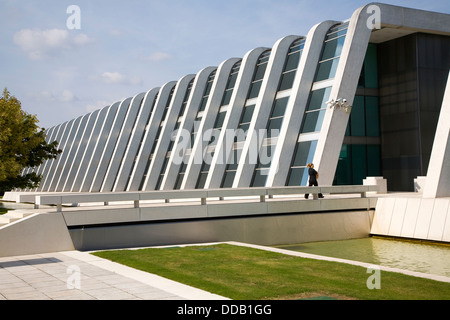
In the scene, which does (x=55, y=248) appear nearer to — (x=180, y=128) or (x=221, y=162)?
(x=221, y=162)

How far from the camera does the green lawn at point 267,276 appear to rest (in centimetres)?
797

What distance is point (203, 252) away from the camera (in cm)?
1298

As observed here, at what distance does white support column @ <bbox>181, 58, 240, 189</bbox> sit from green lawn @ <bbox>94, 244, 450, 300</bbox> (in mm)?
22201

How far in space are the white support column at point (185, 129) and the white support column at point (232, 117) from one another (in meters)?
6.53

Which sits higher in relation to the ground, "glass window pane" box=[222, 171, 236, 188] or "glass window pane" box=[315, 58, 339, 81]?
"glass window pane" box=[315, 58, 339, 81]

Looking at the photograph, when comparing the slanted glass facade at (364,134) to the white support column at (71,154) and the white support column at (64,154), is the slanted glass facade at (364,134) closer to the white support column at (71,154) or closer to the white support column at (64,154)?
the white support column at (71,154)

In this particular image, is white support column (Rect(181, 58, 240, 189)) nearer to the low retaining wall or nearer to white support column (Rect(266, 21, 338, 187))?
white support column (Rect(266, 21, 338, 187))

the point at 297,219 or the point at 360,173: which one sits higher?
the point at 360,173

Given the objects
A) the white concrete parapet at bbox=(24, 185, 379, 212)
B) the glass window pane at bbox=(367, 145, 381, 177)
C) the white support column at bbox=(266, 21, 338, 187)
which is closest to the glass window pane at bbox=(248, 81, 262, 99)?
the white support column at bbox=(266, 21, 338, 187)

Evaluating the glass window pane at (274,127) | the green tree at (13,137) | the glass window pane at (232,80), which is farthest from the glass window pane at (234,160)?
the green tree at (13,137)

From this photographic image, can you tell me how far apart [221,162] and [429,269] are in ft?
70.7

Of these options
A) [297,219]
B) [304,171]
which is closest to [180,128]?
[304,171]

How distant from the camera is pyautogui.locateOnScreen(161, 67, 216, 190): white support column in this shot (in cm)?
3869

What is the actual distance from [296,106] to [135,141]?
2261 cm
